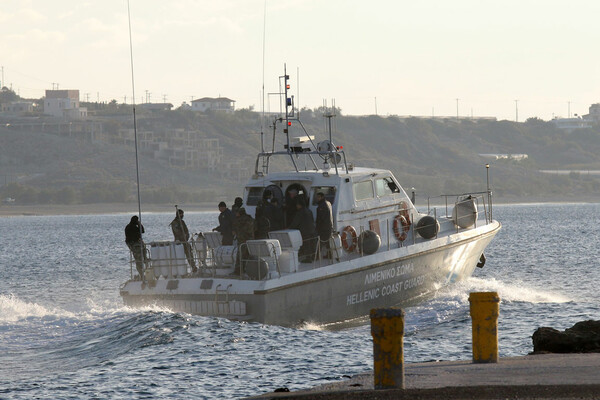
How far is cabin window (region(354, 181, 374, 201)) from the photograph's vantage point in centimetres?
1880

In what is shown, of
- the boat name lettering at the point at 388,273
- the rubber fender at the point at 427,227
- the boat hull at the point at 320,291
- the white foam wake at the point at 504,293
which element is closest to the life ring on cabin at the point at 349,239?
the boat hull at the point at 320,291

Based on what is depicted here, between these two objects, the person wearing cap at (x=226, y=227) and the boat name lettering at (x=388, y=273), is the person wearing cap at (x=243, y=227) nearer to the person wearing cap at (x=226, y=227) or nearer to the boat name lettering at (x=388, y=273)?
the person wearing cap at (x=226, y=227)

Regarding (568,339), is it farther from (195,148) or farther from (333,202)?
(195,148)

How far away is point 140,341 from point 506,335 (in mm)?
6257

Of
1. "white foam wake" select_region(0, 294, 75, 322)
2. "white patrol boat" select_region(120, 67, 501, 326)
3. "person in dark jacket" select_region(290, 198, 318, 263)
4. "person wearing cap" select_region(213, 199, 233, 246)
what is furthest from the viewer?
"white foam wake" select_region(0, 294, 75, 322)

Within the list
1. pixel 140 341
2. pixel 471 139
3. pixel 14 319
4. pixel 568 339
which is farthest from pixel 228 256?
pixel 471 139

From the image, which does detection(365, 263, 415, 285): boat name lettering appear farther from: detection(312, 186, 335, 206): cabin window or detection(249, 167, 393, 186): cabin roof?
detection(249, 167, 393, 186): cabin roof

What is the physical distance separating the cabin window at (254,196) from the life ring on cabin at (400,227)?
2.75 meters

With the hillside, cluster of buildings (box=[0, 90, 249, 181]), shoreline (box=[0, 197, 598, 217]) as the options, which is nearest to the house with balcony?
cluster of buildings (box=[0, 90, 249, 181])

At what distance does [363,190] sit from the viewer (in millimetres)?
19047

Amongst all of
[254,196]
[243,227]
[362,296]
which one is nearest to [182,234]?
[243,227]

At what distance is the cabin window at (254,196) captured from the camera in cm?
1902

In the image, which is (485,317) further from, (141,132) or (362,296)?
(141,132)

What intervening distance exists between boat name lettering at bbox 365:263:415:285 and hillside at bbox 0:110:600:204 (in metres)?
84.4
